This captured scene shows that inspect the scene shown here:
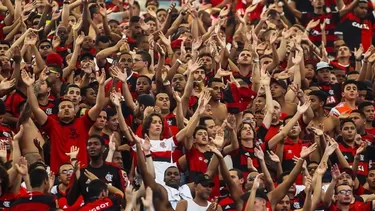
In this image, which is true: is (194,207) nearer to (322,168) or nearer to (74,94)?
(322,168)

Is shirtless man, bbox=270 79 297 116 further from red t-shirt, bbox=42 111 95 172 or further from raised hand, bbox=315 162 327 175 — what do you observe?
red t-shirt, bbox=42 111 95 172

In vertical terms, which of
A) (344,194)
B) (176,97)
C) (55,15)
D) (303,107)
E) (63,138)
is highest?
(55,15)

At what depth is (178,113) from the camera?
1878 centimetres

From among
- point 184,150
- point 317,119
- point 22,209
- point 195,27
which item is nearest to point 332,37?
point 195,27

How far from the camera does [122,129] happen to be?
59.5 feet

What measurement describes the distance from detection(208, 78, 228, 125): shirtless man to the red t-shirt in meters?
2.26

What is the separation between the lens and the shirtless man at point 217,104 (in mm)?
19641

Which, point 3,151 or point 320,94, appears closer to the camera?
point 3,151

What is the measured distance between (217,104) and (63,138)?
2670 mm

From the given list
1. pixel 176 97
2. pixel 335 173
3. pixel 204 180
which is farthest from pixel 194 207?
pixel 176 97

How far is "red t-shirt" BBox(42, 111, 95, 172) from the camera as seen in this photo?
17906 mm

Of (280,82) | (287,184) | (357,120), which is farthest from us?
(280,82)

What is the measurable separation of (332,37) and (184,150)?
7009 mm

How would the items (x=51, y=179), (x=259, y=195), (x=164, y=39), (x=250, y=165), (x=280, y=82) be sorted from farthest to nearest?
1. (x=164, y=39)
2. (x=280, y=82)
3. (x=250, y=165)
4. (x=259, y=195)
5. (x=51, y=179)
